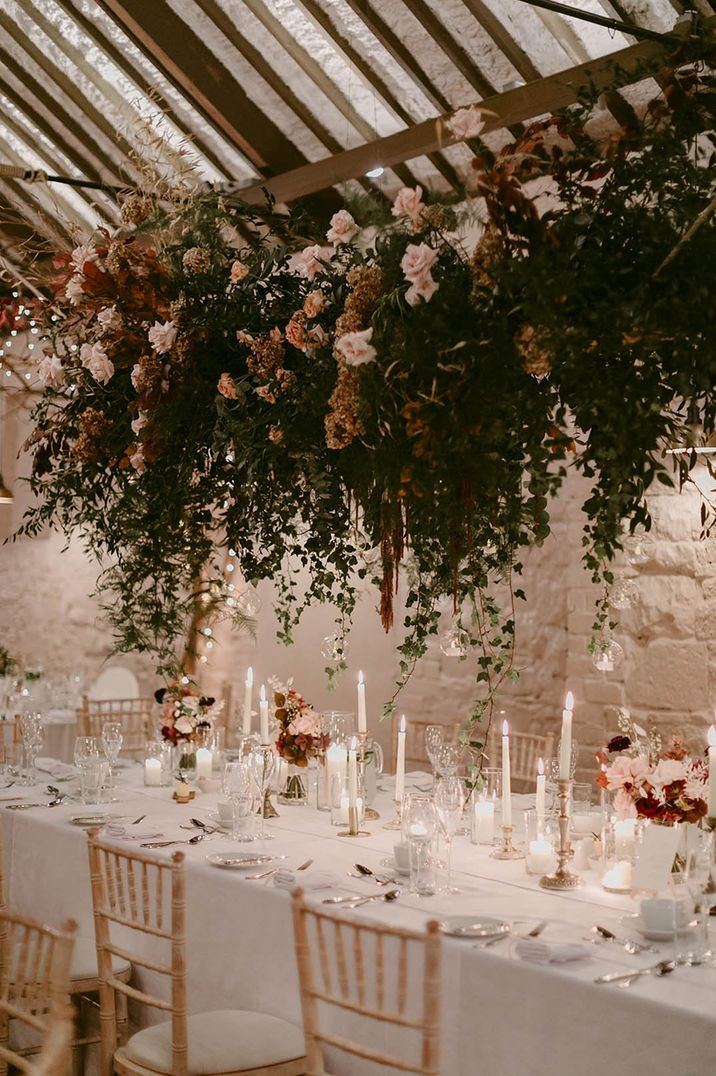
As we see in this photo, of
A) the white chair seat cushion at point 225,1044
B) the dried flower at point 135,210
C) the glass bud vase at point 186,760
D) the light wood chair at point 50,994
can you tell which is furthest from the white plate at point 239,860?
the dried flower at point 135,210

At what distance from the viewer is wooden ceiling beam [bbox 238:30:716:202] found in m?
5.05

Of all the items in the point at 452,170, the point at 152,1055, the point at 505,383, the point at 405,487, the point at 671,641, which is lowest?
the point at 152,1055

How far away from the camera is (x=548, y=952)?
2.60m

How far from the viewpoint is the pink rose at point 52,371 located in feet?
12.1

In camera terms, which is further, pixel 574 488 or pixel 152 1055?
pixel 574 488

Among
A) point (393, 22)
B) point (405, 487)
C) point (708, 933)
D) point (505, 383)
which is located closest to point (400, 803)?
point (708, 933)

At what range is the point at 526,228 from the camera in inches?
96.1

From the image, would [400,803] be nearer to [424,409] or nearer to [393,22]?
[424,409]

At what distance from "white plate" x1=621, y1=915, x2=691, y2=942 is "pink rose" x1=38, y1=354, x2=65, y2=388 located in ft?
7.37

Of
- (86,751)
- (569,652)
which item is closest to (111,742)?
(86,751)

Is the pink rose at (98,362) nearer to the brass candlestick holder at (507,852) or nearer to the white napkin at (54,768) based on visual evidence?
the brass candlestick holder at (507,852)

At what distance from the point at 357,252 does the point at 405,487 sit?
700 millimetres

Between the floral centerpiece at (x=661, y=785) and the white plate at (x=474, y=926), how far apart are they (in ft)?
1.77

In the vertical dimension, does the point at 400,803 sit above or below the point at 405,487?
below
